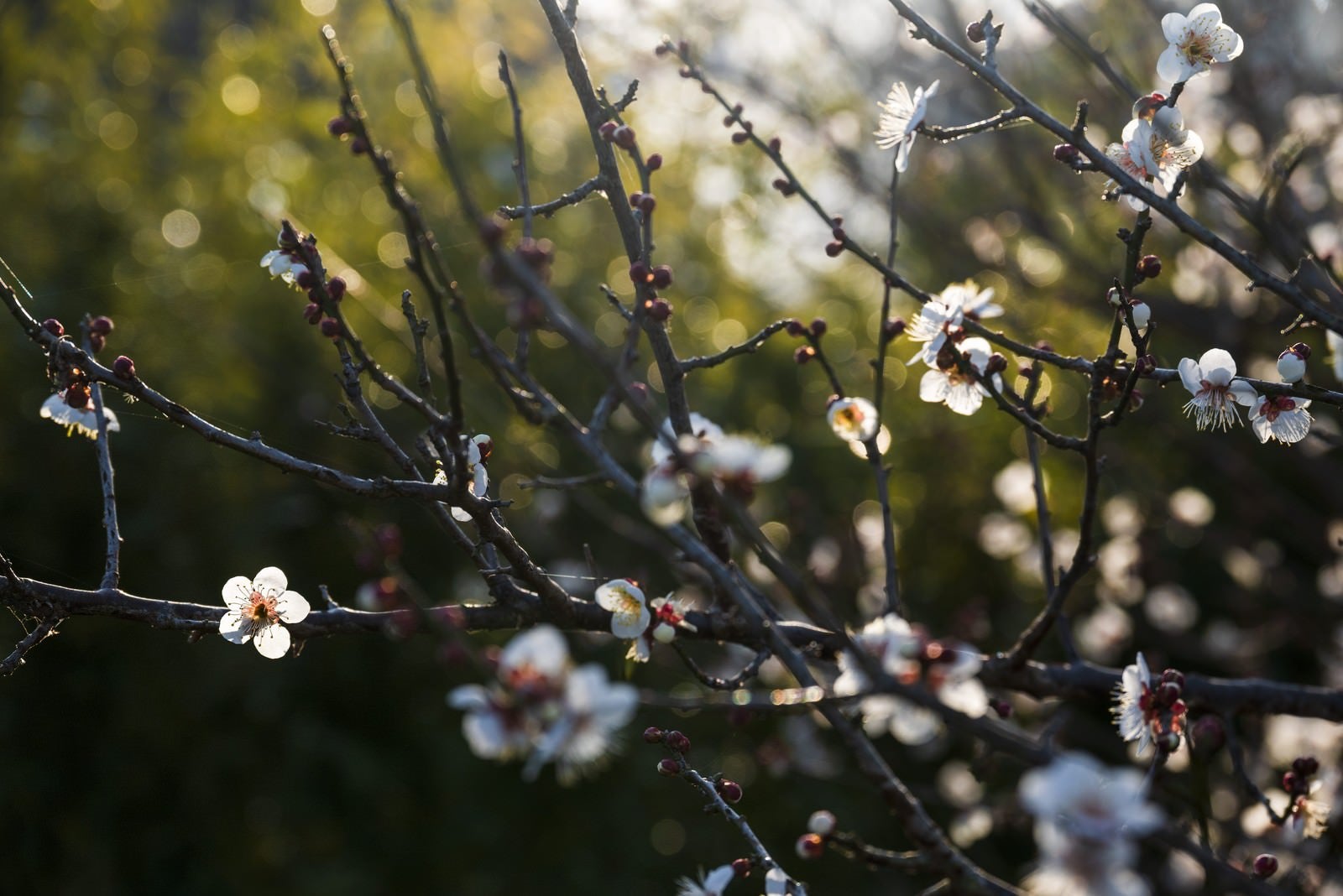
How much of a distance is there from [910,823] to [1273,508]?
10.2ft

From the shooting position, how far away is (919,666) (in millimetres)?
1234

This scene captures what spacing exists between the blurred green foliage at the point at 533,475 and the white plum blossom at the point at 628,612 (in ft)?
5.87

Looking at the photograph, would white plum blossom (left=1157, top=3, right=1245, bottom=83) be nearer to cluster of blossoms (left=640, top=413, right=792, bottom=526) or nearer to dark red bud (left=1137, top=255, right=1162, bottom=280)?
dark red bud (left=1137, top=255, right=1162, bottom=280)

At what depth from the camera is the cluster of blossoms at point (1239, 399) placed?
1.62 metres

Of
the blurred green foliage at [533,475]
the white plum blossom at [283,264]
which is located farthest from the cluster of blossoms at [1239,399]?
the blurred green foliage at [533,475]

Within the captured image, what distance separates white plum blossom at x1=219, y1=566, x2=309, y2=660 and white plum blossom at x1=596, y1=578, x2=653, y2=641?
47 cm

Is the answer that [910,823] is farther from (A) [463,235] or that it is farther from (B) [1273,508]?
(A) [463,235]

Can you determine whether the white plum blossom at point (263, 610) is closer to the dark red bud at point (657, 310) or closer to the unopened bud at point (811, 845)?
the dark red bud at point (657, 310)

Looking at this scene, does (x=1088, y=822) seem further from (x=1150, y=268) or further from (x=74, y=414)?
(x=74, y=414)

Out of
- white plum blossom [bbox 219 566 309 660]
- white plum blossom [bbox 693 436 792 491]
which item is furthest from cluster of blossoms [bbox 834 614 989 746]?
white plum blossom [bbox 219 566 309 660]

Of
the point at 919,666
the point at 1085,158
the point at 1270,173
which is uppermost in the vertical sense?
the point at 1270,173

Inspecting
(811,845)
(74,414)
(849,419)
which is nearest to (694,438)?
(849,419)

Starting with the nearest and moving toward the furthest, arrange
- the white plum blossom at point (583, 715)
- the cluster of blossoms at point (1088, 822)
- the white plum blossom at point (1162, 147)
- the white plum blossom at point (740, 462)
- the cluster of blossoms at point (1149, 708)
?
the cluster of blossoms at point (1088, 822)
the white plum blossom at point (583, 715)
the white plum blossom at point (740, 462)
the cluster of blossoms at point (1149, 708)
the white plum blossom at point (1162, 147)

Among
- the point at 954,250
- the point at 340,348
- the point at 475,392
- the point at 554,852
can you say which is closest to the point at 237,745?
the point at 554,852
